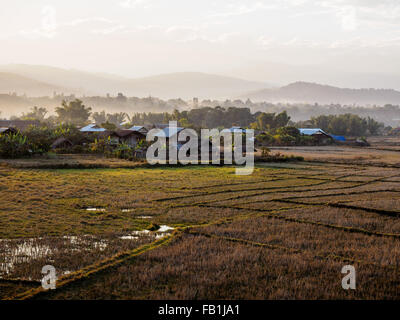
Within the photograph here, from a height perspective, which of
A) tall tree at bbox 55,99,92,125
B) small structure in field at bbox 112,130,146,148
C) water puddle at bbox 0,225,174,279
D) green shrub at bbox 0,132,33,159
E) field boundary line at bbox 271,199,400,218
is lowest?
water puddle at bbox 0,225,174,279

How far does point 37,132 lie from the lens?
4712 centimetres

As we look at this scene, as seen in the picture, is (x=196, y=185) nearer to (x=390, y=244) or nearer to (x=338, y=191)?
(x=338, y=191)

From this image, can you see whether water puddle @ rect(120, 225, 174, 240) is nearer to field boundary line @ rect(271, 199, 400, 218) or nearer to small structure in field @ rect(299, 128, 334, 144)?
field boundary line @ rect(271, 199, 400, 218)

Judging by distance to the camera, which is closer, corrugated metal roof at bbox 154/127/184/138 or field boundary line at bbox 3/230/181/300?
field boundary line at bbox 3/230/181/300

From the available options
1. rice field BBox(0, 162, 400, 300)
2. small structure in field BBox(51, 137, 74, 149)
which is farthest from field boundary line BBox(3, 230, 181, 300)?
small structure in field BBox(51, 137, 74, 149)

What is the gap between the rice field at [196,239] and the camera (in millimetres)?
7715

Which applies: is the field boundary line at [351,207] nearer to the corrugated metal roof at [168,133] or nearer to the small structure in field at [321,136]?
the corrugated metal roof at [168,133]

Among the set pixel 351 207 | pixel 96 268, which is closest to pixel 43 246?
pixel 96 268

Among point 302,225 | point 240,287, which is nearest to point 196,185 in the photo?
point 302,225

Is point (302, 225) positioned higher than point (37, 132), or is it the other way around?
point (37, 132)

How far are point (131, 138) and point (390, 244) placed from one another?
133 feet

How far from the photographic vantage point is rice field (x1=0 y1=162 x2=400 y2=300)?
25.3ft

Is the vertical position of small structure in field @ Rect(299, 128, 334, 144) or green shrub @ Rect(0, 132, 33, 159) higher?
small structure in field @ Rect(299, 128, 334, 144)
